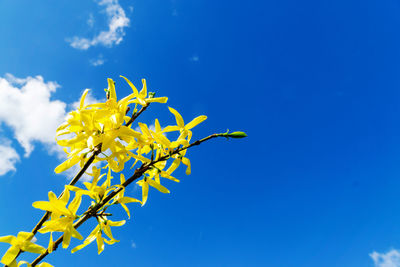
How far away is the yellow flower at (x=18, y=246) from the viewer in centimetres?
115

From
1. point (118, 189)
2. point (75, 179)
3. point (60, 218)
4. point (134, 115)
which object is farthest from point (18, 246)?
point (134, 115)

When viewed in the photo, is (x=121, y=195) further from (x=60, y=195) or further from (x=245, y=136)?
(x=245, y=136)

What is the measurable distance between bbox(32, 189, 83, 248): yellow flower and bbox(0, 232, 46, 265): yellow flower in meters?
0.06

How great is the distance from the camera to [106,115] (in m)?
1.33

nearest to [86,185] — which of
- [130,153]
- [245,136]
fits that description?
[130,153]

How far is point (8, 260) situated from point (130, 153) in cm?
66

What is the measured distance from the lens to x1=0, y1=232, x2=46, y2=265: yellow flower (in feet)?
3.77

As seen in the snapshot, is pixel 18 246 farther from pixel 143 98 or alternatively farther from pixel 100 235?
pixel 143 98

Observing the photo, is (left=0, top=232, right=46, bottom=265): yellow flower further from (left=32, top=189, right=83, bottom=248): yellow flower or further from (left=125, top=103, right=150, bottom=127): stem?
(left=125, top=103, right=150, bottom=127): stem

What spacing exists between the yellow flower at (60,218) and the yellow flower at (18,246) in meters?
0.06

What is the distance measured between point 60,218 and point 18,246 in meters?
0.19

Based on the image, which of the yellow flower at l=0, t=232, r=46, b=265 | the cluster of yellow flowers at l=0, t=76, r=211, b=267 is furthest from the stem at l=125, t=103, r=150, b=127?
the yellow flower at l=0, t=232, r=46, b=265

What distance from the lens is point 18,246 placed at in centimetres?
116

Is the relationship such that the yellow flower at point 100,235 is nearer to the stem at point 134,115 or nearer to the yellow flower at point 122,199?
the yellow flower at point 122,199
